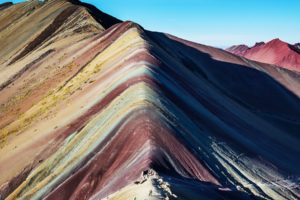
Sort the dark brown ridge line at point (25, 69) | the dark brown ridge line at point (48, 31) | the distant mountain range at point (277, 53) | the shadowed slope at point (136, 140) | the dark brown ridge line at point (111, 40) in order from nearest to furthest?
1. the shadowed slope at point (136, 140)
2. the dark brown ridge line at point (111, 40)
3. the dark brown ridge line at point (25, 69)
4. the dark brown ridge line at point (48, 31)
5. the distant mountain range at point (277, 53)

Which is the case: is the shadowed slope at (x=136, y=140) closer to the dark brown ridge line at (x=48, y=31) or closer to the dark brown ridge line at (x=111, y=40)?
the dark brown ridge line at (x=111, y=40)

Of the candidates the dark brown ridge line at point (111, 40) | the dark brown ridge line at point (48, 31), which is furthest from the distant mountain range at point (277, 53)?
the dark brown ridge line at point (111, 40)

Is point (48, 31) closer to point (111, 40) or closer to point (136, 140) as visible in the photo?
Result: point (111, 40)

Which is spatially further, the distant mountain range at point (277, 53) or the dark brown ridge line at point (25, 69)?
the distant mountain range at point (277, 53)

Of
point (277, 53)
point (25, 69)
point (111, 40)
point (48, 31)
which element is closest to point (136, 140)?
point (111, 40)

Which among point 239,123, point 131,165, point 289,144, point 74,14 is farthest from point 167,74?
point 74,14

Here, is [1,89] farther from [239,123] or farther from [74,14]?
[239,123]
